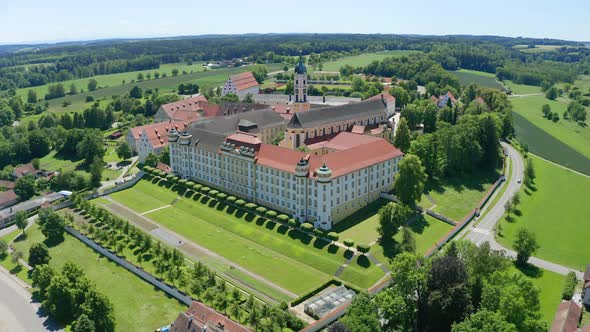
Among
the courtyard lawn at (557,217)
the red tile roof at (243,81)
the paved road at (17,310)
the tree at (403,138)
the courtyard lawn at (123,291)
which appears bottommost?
the paved road at (17,310)

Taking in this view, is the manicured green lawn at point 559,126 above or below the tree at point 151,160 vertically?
below

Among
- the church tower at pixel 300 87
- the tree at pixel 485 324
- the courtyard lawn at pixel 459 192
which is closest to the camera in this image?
the tree at pixel 485 324

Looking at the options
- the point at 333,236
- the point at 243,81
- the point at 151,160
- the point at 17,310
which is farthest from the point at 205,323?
the point at 243,81

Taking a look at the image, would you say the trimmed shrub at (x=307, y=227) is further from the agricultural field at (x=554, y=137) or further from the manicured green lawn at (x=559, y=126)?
the manicured green lawn at (x=559, y=126)

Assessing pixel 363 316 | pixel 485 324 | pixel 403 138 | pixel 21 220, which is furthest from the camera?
pixel 403 138

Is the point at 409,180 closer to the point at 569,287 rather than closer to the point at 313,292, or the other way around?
the point at 569,287

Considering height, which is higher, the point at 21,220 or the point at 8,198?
the point at 21,220

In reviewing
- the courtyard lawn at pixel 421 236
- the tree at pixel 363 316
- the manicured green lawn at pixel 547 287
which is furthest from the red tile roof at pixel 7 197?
the manicured green lawn at pixel 547 287

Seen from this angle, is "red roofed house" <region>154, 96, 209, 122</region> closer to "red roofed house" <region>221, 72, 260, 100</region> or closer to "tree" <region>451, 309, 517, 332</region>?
"red roofed house" <region>221, 72, 260, 100</region>
